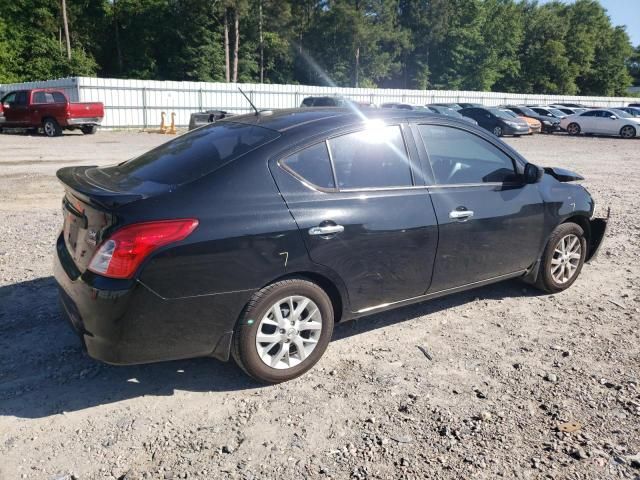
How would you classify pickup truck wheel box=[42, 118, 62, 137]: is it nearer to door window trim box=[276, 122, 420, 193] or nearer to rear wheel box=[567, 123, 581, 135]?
door window trim box=[276, 122, 420, 193]

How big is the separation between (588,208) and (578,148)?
18.6m

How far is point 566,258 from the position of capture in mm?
5180

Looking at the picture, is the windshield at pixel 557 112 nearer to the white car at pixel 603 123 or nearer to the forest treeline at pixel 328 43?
the white car at pixel 603 123

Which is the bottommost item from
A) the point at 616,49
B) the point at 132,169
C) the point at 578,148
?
the point at 578,148

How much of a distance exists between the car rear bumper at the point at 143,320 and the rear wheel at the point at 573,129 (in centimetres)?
3158

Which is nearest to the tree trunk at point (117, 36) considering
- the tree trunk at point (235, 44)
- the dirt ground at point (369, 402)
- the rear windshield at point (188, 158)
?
the tree trunk at point (235, 44)

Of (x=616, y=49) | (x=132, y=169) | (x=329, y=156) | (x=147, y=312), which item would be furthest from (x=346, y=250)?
(x=616, y=49)

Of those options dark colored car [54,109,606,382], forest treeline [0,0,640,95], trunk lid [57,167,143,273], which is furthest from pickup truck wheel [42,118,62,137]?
forest treeline [0,0,640,95]

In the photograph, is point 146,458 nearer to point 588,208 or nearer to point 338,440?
point 338,440

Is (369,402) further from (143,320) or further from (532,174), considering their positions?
(532,174)

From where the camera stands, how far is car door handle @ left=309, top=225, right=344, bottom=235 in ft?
11.4

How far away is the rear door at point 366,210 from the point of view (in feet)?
11.5

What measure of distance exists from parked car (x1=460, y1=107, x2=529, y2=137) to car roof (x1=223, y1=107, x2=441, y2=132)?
2480 cm

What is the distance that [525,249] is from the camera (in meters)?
4.74
